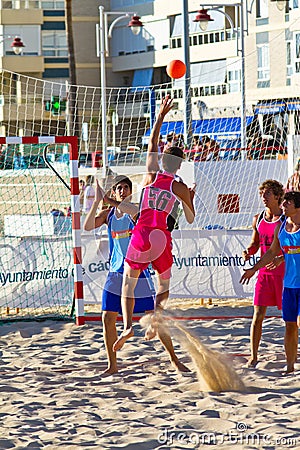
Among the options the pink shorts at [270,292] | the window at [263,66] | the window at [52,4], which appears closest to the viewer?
the pink shorts at [270,292]

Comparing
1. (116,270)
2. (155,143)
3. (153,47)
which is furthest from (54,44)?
(155,143)

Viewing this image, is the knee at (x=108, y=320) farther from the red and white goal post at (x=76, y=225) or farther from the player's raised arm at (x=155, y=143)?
the red and white goal post at (x=76, y=225)

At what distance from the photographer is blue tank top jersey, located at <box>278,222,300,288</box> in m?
6.22

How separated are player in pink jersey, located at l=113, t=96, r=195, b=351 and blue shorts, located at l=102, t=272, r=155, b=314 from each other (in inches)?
8.4

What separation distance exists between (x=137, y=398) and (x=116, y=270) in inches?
42.0

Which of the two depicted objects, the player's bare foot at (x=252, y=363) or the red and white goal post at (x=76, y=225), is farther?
the red and white goal post at (x=76, y=225)

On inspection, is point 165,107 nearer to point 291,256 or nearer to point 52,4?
point 291,256

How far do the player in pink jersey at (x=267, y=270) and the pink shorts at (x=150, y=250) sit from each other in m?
0.63

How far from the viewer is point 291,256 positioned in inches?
246

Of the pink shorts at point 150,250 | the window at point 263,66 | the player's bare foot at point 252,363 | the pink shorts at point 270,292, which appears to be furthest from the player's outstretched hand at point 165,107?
the window at point 263,66

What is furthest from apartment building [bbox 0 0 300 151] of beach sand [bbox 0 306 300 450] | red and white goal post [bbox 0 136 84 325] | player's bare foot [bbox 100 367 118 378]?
player's bare foot [bbox 100 367 118 378]

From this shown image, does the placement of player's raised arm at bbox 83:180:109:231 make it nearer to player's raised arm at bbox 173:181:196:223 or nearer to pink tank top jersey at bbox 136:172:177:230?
pink tank top jersey at bbox 136:172:177:230

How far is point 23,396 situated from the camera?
609 cm

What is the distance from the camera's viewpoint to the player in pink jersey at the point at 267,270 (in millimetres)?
6648
